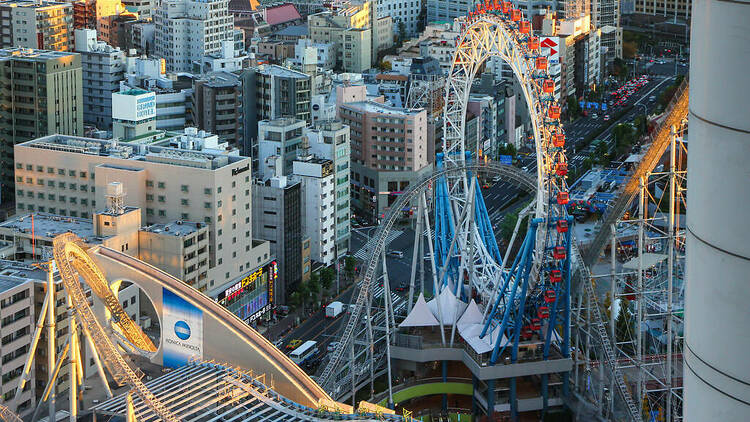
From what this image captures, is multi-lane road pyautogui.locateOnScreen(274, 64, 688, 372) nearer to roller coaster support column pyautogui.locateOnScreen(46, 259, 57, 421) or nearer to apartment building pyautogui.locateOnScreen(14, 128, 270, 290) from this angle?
apartment building pyautogui.locateOnScreen(14, 128, 270, 290)

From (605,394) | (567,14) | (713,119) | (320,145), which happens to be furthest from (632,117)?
(713,119)

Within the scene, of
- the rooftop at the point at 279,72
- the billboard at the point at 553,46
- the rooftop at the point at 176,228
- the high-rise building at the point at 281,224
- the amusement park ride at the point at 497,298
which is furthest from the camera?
the billboard at the point at 553,46

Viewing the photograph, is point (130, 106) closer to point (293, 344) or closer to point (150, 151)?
point (150, 151)

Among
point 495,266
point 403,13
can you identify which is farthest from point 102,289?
point 403,13

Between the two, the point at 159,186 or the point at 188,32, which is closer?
the point at 159,186

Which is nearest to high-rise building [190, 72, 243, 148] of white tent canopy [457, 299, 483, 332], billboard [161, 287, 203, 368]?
white tent canopy [457, 299, 483, 332]

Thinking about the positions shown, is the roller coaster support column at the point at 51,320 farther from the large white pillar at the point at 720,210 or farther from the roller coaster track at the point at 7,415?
the large white pillar at the point at 720,210

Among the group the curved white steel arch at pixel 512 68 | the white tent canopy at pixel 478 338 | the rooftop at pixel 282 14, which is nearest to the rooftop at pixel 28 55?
the curved white steel arch at pixel 512 68
